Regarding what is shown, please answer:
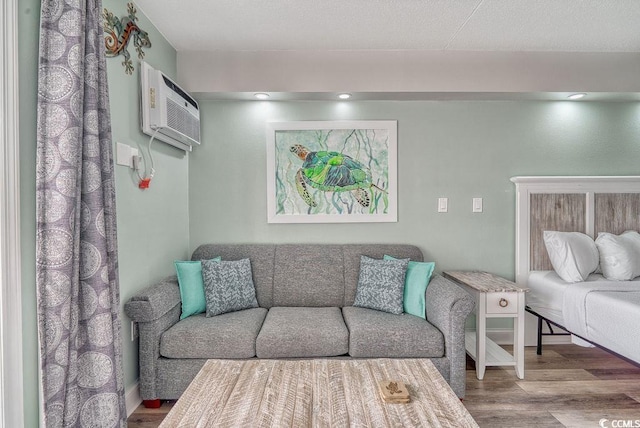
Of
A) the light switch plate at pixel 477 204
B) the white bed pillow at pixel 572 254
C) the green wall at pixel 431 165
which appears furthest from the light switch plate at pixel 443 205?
the white bed pillow at pixel 572 254

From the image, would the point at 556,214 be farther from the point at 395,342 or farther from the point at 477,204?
the point at 395,342

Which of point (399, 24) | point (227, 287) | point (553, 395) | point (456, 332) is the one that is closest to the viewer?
point (456, 332)

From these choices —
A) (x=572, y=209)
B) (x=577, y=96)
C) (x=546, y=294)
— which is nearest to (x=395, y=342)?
(x=546, y=294)

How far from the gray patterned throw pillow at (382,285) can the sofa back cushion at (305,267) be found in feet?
0.49

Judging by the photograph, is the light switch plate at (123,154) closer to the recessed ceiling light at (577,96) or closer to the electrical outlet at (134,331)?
the electrical outlet at (134,331)

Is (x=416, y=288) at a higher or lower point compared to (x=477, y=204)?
lower

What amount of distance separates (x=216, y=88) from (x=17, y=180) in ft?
5.75

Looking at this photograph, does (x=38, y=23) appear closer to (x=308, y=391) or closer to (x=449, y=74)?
(x=308, y=391)

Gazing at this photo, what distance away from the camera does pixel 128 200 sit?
84.4 inches

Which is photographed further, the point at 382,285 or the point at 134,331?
the point at 382,285

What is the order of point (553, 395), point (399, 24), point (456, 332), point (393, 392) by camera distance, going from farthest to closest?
point (399, 24) < point (553, 395) < point (456, 332) < point (393, 392)

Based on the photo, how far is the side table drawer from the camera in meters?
2.47

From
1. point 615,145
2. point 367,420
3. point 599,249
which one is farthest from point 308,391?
point 615,145

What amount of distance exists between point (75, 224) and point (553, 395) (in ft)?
9.40
